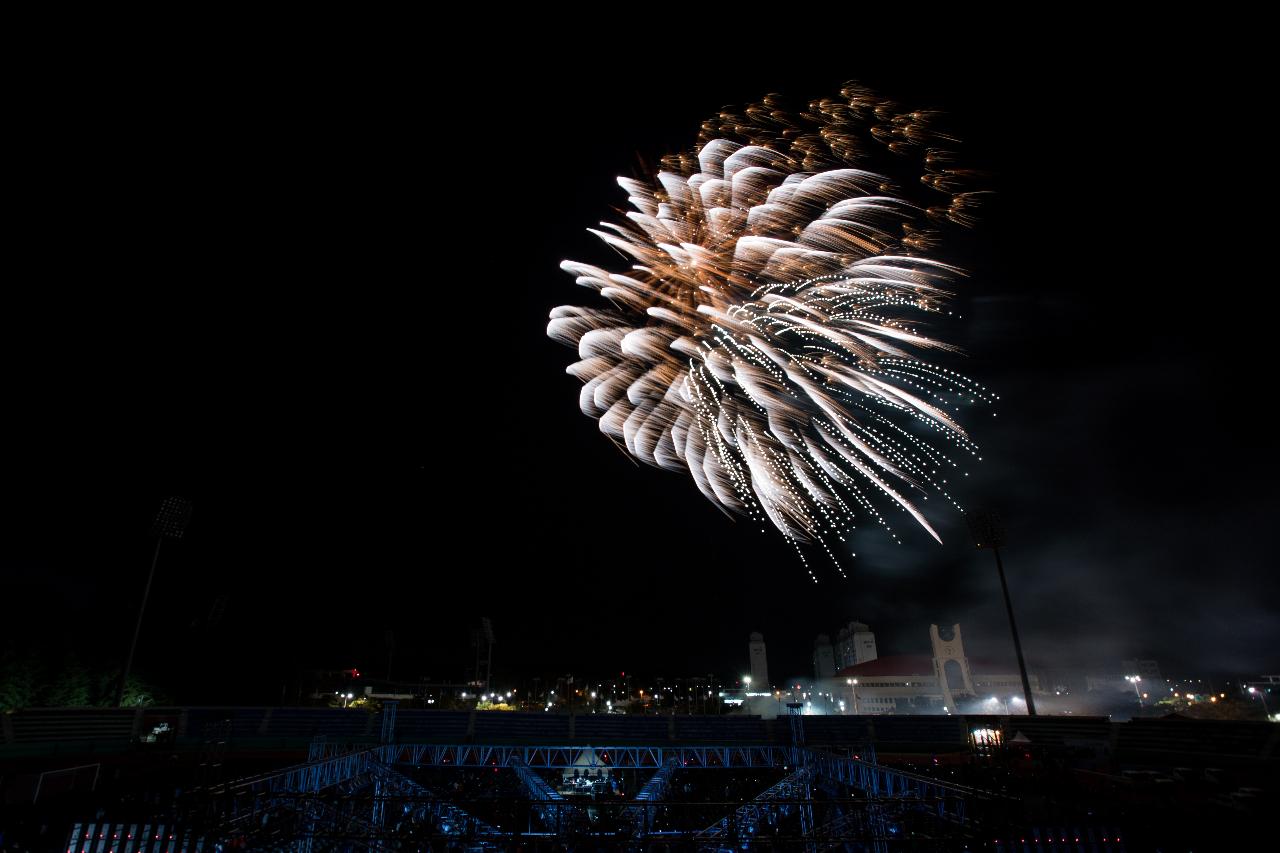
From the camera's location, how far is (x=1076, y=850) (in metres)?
7.89

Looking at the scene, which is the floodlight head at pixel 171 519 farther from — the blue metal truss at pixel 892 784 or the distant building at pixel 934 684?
the distant building at pixel 934 684

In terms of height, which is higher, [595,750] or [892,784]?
[892,784]

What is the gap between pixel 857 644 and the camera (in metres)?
108

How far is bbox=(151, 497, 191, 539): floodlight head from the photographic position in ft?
96.7

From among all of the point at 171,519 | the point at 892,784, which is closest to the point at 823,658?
the point at 892,784

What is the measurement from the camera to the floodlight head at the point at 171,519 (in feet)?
96.7

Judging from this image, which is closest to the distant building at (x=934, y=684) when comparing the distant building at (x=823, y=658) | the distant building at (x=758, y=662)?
the distant building at (x=758, y=662)

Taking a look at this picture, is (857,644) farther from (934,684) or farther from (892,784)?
(892,784)

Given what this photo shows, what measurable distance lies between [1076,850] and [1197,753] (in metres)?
18.1

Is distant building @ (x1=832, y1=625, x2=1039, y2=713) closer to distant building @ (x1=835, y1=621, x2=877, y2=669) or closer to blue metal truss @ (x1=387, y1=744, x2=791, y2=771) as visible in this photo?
distant building @ (x1=835, y1=621, x2=877, y2=669)

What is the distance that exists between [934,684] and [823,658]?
34.9 metres

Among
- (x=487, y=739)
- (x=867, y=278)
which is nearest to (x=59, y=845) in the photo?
(x=867, y=278)

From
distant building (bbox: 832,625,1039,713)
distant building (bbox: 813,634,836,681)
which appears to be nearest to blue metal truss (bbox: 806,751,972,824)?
distant building (bbox: 832,625,1039,713)

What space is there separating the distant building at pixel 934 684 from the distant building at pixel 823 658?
22.8 metres
